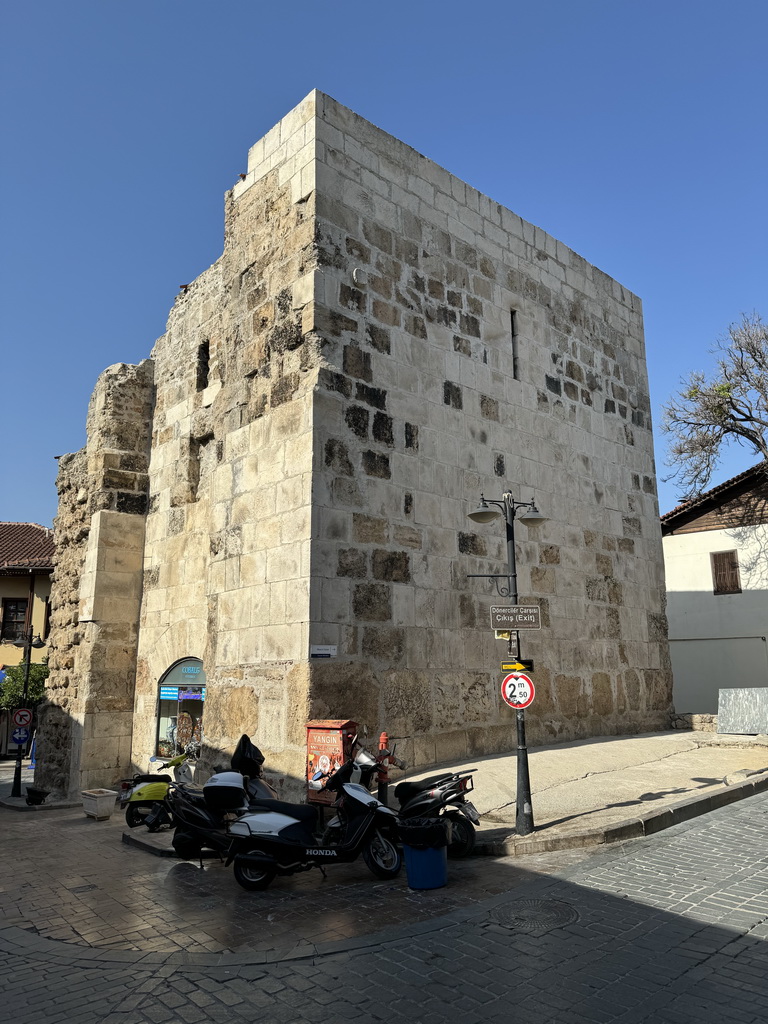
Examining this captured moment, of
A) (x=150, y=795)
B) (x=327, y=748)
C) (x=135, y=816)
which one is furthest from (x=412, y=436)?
(x=135, y=816)

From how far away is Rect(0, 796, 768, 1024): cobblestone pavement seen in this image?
3668 mm

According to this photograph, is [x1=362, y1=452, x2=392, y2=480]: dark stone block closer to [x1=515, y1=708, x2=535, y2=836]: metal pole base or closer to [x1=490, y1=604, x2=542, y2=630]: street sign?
[x1=490, y1=604, x2=542, y2=630]: street sign

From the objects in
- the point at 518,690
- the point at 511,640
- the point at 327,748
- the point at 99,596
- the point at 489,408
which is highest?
the point at 489,408

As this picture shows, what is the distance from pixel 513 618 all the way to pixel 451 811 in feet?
5.79

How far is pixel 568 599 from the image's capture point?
11125mm

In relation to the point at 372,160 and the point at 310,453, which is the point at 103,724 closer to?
the point at 310,453

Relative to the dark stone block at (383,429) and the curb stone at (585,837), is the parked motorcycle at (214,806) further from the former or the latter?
the dark stone block at (383,429)

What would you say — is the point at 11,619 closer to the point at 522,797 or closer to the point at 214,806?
the point at 214,806

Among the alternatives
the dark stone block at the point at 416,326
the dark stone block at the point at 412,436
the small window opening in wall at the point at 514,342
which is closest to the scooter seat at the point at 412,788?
the dark stone block at the point at 412,436

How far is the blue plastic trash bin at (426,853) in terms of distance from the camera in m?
5.57

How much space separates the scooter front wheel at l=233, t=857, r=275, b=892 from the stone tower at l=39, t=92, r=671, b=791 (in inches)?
67.6

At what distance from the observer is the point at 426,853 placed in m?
5.57

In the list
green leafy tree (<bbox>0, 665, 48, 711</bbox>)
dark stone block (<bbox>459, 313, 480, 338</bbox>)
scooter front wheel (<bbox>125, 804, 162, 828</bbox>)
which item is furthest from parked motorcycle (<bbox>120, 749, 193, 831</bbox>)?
green leafy tree (<bbox>0, 665, 48, 711</bbox>)

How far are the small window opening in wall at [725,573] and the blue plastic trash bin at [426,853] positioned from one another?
56.1ft
